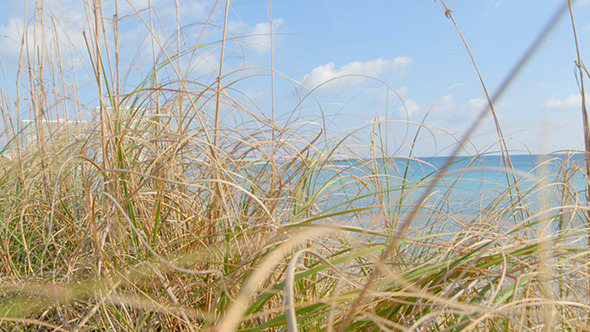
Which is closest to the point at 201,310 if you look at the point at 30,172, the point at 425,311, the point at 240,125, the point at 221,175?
the point at 221,175

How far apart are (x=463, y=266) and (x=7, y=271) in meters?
1.04

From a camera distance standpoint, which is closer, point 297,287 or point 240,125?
point 297,287

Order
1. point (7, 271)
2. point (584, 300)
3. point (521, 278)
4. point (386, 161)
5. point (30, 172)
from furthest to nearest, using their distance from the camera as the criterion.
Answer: point (30, 172) < point (386, 161) < point (7, 271) < point (584, 300) < point (521, 278)

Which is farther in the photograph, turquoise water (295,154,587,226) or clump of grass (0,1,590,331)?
turquoise water (295,154,587,226)

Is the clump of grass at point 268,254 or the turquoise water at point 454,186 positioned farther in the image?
the turquoise water at point 454,186

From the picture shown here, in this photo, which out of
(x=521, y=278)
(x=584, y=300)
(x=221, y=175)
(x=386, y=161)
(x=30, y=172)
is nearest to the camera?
(x=521, y=278)

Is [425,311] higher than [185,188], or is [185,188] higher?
[185,188]

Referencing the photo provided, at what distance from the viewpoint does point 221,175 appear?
84 centimetres

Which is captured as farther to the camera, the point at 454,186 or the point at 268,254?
the point at 454,186

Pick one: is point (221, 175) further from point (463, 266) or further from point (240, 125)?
point (463, 266)

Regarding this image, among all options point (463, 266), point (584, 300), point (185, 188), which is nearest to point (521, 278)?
point (463, 266)

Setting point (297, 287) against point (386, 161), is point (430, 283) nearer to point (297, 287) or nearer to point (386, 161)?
point (297, 287)

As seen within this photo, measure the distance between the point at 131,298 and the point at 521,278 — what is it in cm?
63

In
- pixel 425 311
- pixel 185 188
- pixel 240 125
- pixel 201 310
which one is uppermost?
pixel 240 125
